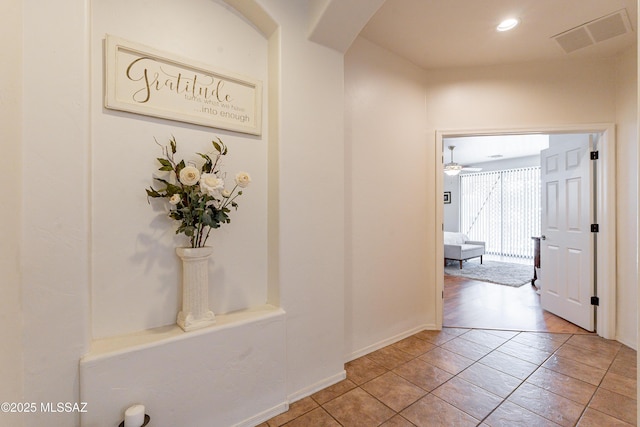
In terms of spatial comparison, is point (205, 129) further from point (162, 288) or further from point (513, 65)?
point (513, 65)

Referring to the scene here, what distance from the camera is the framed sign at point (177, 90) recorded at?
1407mm

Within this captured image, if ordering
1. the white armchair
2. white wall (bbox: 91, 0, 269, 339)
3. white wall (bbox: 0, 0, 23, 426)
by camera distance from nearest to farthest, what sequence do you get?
white wall (bbox: 0, 0, 23, 426) → white wall (bbox: 91, 0, 269, 339) → the white armchair

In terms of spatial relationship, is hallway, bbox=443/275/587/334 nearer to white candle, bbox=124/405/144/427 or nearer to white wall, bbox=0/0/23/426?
white candle, bbox=124/405/144/427

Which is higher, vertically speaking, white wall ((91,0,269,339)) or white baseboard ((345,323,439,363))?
white wall ((91,0,269,339))

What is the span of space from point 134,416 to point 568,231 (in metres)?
4.21

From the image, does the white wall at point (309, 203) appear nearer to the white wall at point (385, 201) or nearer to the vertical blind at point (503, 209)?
the white wall at point (385, 201)

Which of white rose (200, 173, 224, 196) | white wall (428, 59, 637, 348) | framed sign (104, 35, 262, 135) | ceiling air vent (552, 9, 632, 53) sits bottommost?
white rose (200, 173, 224, 196)

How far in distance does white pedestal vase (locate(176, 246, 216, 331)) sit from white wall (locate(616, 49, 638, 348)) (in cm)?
366

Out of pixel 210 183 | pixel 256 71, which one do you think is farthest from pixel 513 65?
Answer: pixel 210 183

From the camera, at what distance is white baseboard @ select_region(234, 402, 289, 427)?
1602 mm

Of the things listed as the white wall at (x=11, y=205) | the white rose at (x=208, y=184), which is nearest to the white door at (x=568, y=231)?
the white rose at (x=208, y=184)

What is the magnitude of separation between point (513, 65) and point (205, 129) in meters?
3.19

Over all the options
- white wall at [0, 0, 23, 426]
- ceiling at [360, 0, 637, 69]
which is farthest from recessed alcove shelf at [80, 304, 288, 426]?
ceiling at [360, 0, 637, 69]

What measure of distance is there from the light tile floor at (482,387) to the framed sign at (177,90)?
188cm
